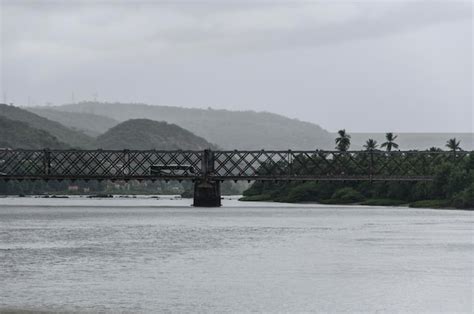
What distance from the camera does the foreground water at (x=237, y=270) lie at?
61.4 metres

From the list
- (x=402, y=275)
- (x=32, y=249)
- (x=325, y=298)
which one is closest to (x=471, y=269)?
(x=402, y=275)

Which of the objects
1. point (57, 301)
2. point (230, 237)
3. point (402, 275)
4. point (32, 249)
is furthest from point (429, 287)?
point (230, 237)

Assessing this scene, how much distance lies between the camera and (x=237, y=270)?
80.4m

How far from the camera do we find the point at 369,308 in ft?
195

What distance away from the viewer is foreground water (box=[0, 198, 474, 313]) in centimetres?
6144

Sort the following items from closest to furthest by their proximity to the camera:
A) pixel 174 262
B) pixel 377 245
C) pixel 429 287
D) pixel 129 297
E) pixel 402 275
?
pixel 129 297 < pixel 429 287 < pixel 402 275 < pixel 174 262 < pixel 377 245

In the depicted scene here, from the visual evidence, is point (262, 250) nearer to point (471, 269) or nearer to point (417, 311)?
point (471, 269)

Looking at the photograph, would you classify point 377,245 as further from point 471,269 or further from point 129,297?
point 129,297

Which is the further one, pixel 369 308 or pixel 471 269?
pixel 471 269

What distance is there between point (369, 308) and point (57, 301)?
672 inches

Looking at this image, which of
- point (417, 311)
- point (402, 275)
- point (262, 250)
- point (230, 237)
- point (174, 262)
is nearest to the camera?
point (417, 311)

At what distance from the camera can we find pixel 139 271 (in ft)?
260

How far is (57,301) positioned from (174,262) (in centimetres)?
2736

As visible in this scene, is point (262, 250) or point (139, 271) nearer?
point (139, 271)
